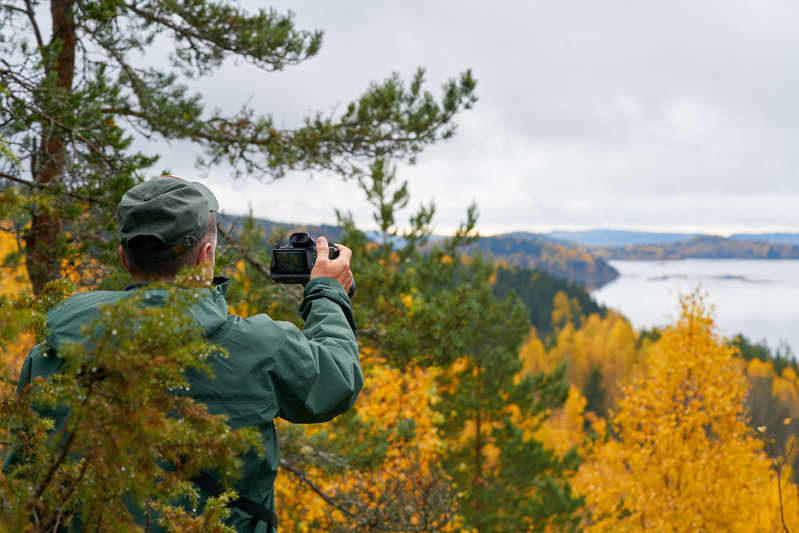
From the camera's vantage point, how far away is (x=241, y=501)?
1.33 m

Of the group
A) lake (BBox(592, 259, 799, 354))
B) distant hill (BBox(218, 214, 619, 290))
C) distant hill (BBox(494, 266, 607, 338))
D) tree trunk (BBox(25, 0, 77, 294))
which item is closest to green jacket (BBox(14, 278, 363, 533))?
tree trunk (BBox(25, 0, 77, 294))

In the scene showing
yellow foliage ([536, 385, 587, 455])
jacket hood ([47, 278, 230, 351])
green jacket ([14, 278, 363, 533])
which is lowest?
yellow foliage ([536, 385, 587, 455])

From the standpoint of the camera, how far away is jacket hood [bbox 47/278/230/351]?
1148mm

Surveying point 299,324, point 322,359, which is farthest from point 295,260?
point 299,324

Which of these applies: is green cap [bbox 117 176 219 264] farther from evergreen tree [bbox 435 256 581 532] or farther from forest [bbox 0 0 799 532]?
evergreen tree [bbox 435 256 581 532]

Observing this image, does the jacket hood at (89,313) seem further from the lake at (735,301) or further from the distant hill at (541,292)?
the lake at (735,301)

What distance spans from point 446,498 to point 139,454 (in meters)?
5.66

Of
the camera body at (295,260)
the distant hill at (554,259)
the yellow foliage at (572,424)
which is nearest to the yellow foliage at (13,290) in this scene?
the camera body at (295,260)

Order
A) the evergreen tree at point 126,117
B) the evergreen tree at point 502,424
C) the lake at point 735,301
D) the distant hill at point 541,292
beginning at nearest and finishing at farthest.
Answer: the evergreen tree at point 126,117, the evergreen tree at point 502,424, the distant hill at point 541,292, the lake at point 735,301

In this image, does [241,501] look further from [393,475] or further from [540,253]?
[540,253]

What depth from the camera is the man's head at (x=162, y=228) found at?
128 cm

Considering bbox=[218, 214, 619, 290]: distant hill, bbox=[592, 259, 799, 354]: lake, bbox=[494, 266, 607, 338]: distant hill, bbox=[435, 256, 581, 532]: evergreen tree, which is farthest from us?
bbox=[218, 214, 619, 290]: distant hill

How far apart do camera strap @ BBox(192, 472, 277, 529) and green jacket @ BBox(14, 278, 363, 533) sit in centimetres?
1

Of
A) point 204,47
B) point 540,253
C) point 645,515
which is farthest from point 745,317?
point 204,47
